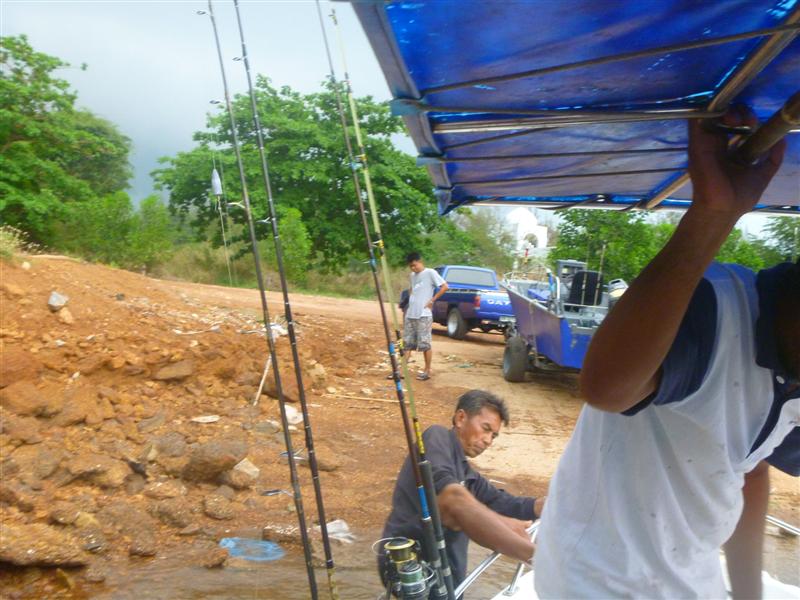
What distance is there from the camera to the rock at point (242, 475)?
285 inches

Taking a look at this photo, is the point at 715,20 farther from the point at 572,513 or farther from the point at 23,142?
the point at 23,142

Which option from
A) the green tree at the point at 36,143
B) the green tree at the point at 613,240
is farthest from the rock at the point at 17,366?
the green tree at the point at 36,143

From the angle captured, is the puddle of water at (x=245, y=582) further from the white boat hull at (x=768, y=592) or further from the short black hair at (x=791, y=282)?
the short black hair at (x=791, y=282)

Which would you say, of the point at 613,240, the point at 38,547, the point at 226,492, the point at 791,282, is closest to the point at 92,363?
the point at 226,492

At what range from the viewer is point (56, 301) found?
30.8ft

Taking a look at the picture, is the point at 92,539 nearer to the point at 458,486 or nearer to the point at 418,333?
the point at 458,486

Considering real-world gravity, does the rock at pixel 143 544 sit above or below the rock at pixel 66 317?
below

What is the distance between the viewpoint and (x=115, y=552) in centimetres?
613

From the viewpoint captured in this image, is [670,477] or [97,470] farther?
[97,470]

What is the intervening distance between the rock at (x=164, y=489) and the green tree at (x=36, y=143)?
1390cm

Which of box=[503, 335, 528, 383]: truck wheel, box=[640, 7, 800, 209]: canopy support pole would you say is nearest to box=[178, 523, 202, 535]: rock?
box=[640, 7, 800, 209]: canopy support pole

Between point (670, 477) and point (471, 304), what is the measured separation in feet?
49.3

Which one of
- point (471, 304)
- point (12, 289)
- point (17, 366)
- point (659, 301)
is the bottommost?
point (471, 304)

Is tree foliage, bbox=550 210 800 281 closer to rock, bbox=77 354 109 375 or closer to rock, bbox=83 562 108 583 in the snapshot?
rock, bbox=77 354 109 375
